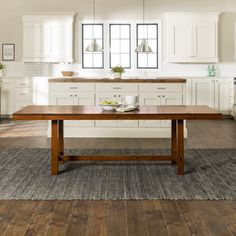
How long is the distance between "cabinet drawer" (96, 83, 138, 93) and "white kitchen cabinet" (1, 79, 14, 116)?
3.50m

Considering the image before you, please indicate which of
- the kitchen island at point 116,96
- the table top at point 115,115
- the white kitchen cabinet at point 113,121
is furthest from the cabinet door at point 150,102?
the table top at point 115,115

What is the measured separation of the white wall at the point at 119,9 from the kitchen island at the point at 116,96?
3.70 m

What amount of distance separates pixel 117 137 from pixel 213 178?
9.47 ft

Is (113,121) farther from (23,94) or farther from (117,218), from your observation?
(117,218)

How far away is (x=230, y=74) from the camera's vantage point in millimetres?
10453

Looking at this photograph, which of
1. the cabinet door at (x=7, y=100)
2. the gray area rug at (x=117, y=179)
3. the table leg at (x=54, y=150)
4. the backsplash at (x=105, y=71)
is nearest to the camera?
the gray area rug at (x=117, y=179)

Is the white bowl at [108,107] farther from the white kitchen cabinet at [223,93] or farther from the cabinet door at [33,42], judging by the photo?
the cabinet door at [33,42]

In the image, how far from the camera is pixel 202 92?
9945mm

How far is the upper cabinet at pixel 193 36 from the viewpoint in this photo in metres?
10.1

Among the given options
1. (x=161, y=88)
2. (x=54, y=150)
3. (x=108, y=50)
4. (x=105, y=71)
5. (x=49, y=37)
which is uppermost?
(x=49, y=37)

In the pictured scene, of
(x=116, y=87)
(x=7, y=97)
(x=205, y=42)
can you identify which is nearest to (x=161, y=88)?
(x=116, y=87)

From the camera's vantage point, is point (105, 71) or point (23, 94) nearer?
point (23, 94)

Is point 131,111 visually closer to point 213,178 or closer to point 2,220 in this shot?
point 213,178

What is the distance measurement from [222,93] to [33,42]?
431 cm
